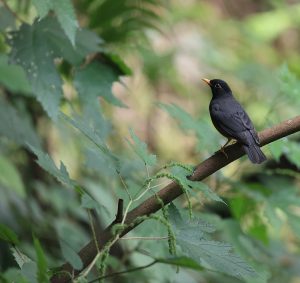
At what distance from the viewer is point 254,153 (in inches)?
82.4

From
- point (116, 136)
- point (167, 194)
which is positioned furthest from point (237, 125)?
point (116, 136)

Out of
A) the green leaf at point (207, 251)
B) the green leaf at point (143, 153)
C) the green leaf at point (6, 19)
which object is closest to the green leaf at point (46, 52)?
the green leaf at point (6, 19)

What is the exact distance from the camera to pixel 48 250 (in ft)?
12.3

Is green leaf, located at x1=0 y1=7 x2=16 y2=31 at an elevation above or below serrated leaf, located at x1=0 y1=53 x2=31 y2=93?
above

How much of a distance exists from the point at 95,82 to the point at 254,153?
0.80 metres

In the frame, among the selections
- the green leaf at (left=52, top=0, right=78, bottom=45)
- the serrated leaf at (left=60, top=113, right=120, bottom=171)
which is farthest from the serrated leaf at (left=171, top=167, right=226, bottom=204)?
the green leaf at (left=52, top=0, right=78, bottom=45)

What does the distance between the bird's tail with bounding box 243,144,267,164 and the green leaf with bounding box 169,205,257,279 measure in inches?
22.2

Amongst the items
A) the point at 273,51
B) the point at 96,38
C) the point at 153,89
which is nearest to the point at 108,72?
the point at 96,38

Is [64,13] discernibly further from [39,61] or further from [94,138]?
[94,138]

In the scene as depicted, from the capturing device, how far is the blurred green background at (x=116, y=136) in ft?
8.00

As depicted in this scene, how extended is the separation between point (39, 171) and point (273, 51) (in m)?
4.70

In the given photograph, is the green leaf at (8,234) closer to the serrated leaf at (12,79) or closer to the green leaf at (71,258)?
the green leaf at (71,258)

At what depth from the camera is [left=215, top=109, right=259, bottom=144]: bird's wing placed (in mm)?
2150

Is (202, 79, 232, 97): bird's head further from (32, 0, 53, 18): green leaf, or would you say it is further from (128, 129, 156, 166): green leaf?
(128, 129, 156, 166): green leaf
